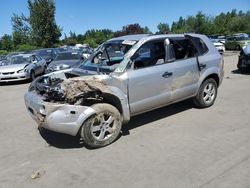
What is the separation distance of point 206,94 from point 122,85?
8.68 feet

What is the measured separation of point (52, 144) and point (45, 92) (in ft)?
2.98

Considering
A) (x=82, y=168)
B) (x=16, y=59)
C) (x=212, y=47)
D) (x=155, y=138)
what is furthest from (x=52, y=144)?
(x=16, y=59)

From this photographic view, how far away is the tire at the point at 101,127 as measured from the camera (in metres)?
4.72

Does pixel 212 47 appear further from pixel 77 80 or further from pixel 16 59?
pixel 16 59

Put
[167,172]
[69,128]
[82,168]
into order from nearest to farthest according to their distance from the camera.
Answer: [167,172]
[82,168]
[69,128]

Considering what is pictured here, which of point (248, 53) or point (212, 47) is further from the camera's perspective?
point (248, 53)

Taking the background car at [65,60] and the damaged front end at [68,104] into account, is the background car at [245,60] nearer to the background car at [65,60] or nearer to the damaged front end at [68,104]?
the background car at [65,60]

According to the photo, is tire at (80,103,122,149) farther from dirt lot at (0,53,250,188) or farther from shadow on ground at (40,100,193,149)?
shadow on ground at (40,100,193,149)

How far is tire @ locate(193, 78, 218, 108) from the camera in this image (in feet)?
21.8

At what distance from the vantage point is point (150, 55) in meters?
5.91

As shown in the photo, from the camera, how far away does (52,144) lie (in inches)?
204

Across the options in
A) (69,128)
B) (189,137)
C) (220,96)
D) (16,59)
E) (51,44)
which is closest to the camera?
(69,128)

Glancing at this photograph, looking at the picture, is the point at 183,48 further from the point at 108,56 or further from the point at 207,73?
the point at 108,56

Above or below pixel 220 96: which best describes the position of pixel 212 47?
above
